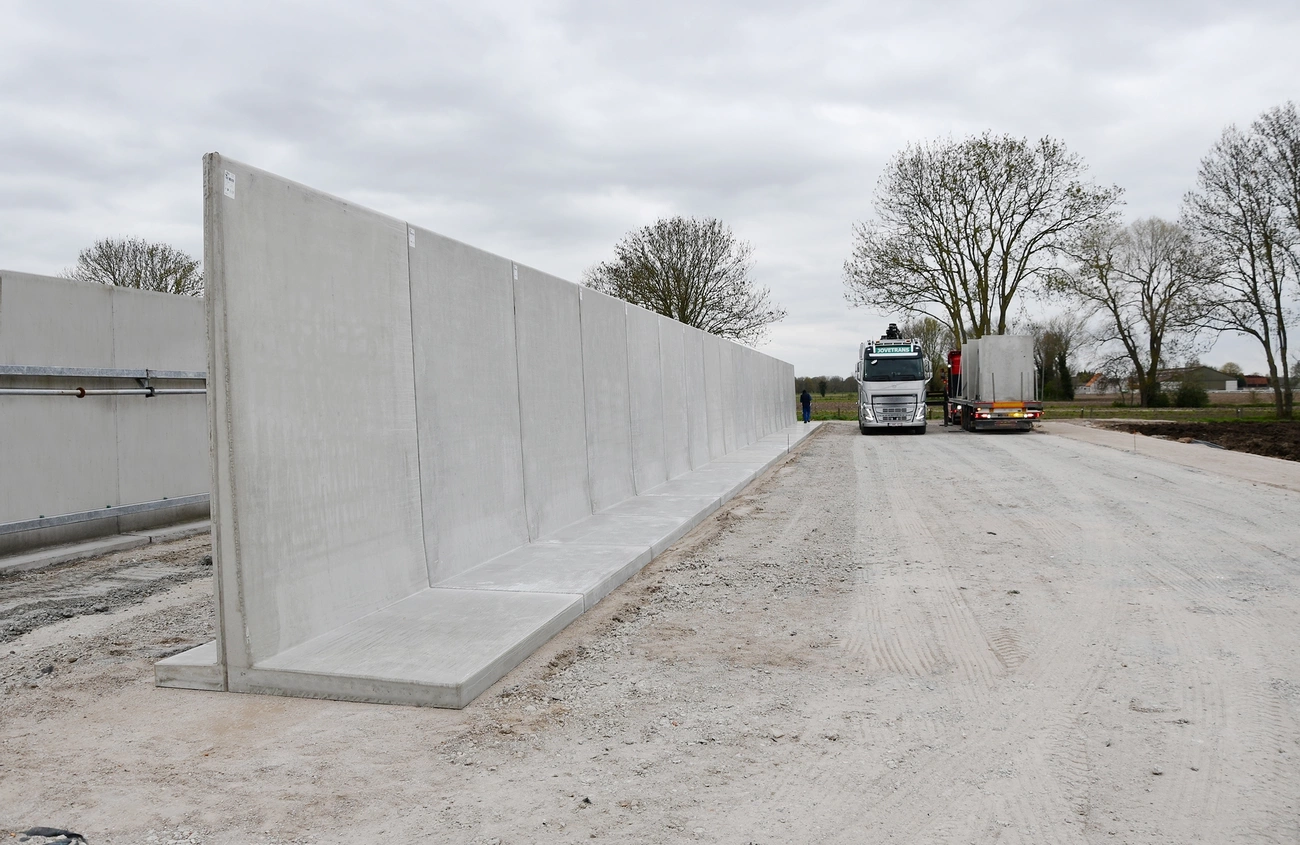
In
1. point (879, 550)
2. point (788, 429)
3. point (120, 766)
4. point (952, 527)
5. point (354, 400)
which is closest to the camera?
point (120, 766)

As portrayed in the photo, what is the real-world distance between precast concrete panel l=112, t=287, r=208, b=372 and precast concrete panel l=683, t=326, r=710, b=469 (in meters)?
7.60

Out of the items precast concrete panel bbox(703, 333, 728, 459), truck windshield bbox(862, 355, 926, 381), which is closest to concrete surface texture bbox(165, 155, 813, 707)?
precast concrete panel bbox(703, 333, 728, 459)

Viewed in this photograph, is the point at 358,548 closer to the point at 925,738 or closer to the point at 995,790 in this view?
the point at 925,738

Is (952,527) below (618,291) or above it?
below

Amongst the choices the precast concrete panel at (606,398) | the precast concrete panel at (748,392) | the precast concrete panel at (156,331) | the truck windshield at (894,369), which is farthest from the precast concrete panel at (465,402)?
the truck windshield at (894,369)

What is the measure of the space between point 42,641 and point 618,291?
32.9 meters

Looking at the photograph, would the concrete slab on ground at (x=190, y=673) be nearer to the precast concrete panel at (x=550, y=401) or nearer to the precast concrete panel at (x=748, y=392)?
the precast concrete panel at (x=550, y=401)

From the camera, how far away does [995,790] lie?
3.23 metres

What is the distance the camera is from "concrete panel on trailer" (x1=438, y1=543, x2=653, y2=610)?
6.09 metres

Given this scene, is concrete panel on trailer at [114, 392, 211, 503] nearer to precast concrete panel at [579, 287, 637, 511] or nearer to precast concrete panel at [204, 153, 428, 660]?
precast concrete panel at [579, 287, 637, 511]

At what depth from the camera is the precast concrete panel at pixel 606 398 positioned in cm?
963

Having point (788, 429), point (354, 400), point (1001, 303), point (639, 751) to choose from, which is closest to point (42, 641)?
point (354, 400)

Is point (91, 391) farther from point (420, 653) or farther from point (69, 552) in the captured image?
point (420, 653)

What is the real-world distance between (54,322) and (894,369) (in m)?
23.4
